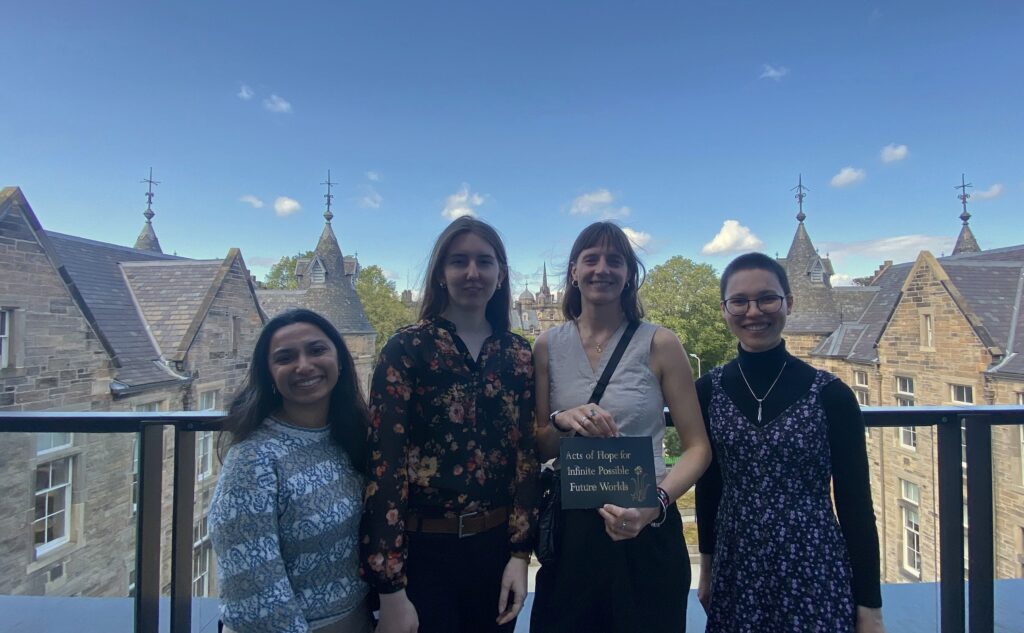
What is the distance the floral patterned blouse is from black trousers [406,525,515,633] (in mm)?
65

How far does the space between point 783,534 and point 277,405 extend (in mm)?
1548

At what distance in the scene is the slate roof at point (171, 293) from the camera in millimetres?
15586

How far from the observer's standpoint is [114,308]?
15.2 metres

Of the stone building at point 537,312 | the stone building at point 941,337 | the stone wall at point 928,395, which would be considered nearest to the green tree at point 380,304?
the stone building at point 941,337

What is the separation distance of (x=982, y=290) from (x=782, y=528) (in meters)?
21.1

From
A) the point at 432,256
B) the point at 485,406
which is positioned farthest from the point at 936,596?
the point at 432,256

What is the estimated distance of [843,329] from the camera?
23.8m

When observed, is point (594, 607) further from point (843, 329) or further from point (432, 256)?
point (843, 329)

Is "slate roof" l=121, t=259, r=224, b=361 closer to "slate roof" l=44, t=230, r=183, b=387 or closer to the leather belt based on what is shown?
"slate roof" l=44, t=230, r=183, b=387

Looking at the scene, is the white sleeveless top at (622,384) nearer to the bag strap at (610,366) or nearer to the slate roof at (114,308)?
the bag strap at (610,366)

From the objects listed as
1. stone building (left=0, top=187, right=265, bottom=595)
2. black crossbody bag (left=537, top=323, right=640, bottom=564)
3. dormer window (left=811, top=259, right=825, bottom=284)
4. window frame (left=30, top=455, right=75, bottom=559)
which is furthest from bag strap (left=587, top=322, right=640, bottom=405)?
dormer window (left=811, top=259, right=825, bottom=284)

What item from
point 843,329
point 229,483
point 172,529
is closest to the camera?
point 229,483

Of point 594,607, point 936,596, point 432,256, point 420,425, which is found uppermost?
point 432,256

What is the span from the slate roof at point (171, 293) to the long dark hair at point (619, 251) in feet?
55.1
